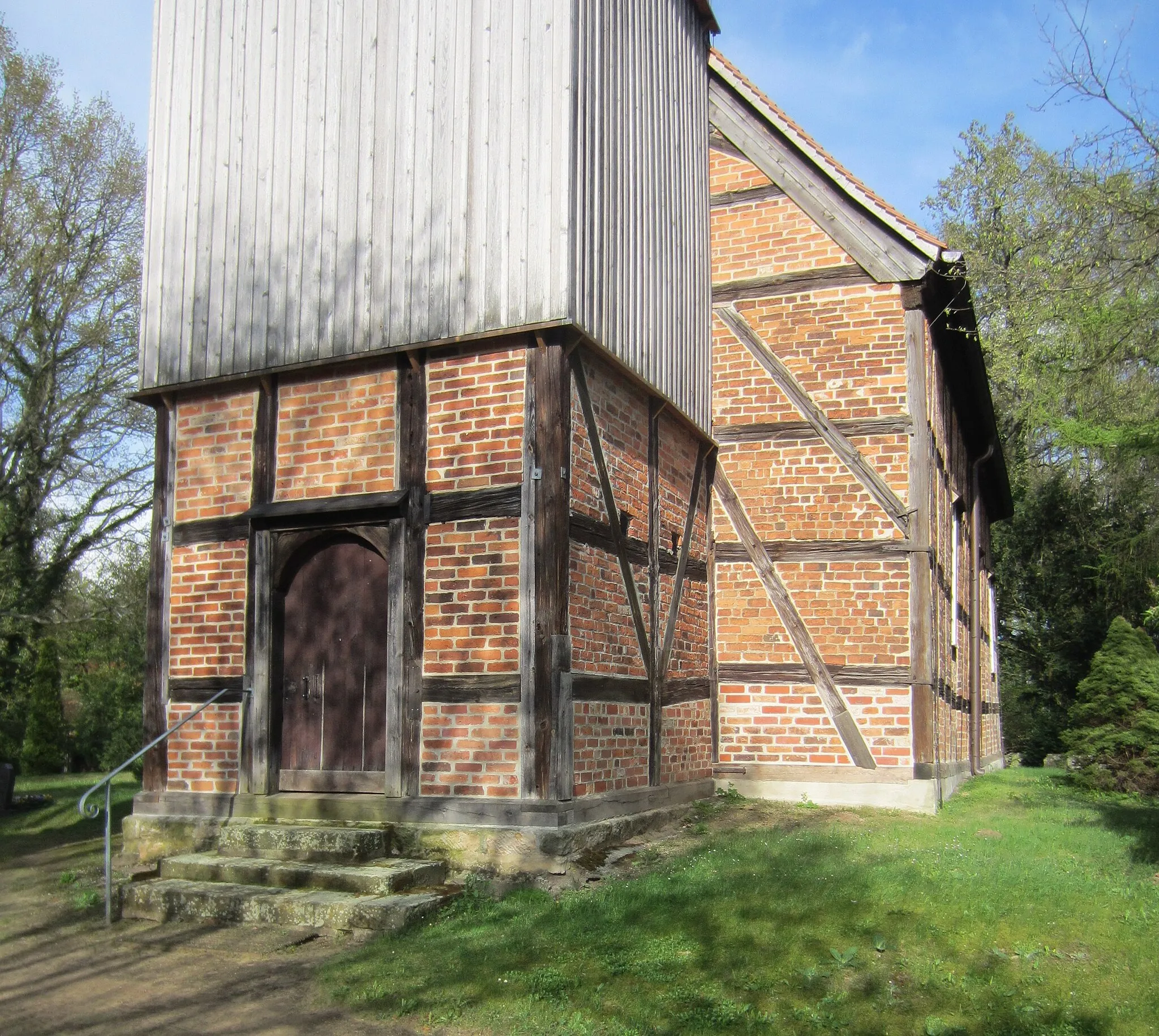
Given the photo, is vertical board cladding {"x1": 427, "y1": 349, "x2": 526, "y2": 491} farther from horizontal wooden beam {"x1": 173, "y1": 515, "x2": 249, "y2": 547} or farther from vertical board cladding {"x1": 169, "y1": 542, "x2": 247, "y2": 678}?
vertical board cladding {"x1": 169, "y1": 542, "x2": 247, "y2": 678}

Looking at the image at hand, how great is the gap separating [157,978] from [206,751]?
305 centimetres

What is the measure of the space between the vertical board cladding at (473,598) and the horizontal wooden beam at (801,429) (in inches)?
172

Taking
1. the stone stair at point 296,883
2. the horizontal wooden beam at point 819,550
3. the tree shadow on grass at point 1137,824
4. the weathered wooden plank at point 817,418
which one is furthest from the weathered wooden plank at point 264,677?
the tree shadow on grass at point 1137,824

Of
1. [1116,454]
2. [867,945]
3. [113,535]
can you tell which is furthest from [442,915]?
[113,535]

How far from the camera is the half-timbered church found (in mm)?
8133

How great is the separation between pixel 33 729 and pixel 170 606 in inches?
685

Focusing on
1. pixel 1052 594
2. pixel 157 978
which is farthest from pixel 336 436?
pixel 1052 594

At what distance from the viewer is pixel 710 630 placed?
38.0 ft

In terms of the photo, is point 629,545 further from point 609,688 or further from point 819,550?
point 819,550

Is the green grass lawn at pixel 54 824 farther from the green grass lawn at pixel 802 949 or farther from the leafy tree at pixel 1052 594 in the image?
the leafy tree at pixel 1052 594

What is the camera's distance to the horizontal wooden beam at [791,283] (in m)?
11.7

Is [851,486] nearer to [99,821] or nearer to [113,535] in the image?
[99,821]

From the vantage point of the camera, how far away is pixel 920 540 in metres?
11.1

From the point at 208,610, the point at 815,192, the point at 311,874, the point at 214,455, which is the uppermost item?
the point at 815,192
